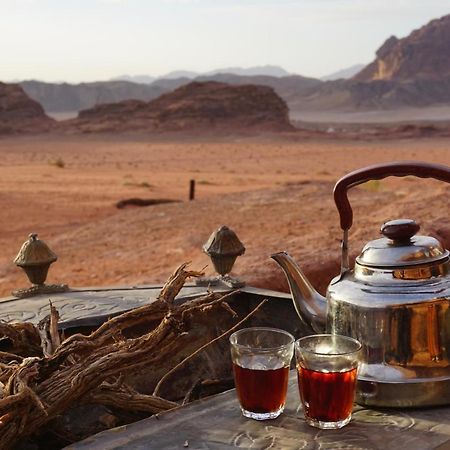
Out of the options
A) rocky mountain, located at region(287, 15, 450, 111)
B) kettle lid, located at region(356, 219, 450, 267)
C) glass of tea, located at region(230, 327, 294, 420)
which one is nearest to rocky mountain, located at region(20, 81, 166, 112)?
rocky mountain, located at region(287, 15, 450, 111)

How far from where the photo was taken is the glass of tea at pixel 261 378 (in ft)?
5.77

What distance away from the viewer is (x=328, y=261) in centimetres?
586

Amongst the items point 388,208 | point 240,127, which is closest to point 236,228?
point 388,208

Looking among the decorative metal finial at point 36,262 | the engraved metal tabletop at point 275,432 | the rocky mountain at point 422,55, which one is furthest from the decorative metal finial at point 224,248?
the rocky mountain at point 422,55

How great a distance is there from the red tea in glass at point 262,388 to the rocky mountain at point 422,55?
264ft

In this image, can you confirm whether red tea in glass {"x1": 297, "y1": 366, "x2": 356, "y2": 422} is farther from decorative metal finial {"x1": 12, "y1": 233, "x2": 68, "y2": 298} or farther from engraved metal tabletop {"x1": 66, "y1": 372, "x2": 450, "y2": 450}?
decorative metal finial {"x1": 12, "y1": 233, "x2": 68, "y2": 298}

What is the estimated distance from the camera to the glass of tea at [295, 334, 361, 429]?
1699mm

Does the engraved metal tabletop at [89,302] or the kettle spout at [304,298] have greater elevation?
the kettle spout at [304,298]

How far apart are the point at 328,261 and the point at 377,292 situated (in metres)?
3.98

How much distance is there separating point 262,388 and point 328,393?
0.48 feet

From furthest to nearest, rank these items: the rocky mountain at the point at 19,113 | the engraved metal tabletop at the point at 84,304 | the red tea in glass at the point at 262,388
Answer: the rocky mountain at the point at 19,113, the engraved metal tabletop at the point at 84,304, the red tea in glass at the point at 262,388

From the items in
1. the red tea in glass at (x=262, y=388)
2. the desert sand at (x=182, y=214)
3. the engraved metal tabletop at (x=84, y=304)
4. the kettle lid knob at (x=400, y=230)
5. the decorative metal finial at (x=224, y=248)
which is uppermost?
the kettle lid knob at (x=400, y=230)

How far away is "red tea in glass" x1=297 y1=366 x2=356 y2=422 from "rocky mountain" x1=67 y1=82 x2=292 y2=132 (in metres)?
39.3

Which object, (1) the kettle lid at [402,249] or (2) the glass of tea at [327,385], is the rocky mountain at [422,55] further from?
(2) the glass of tea at [327,385]
